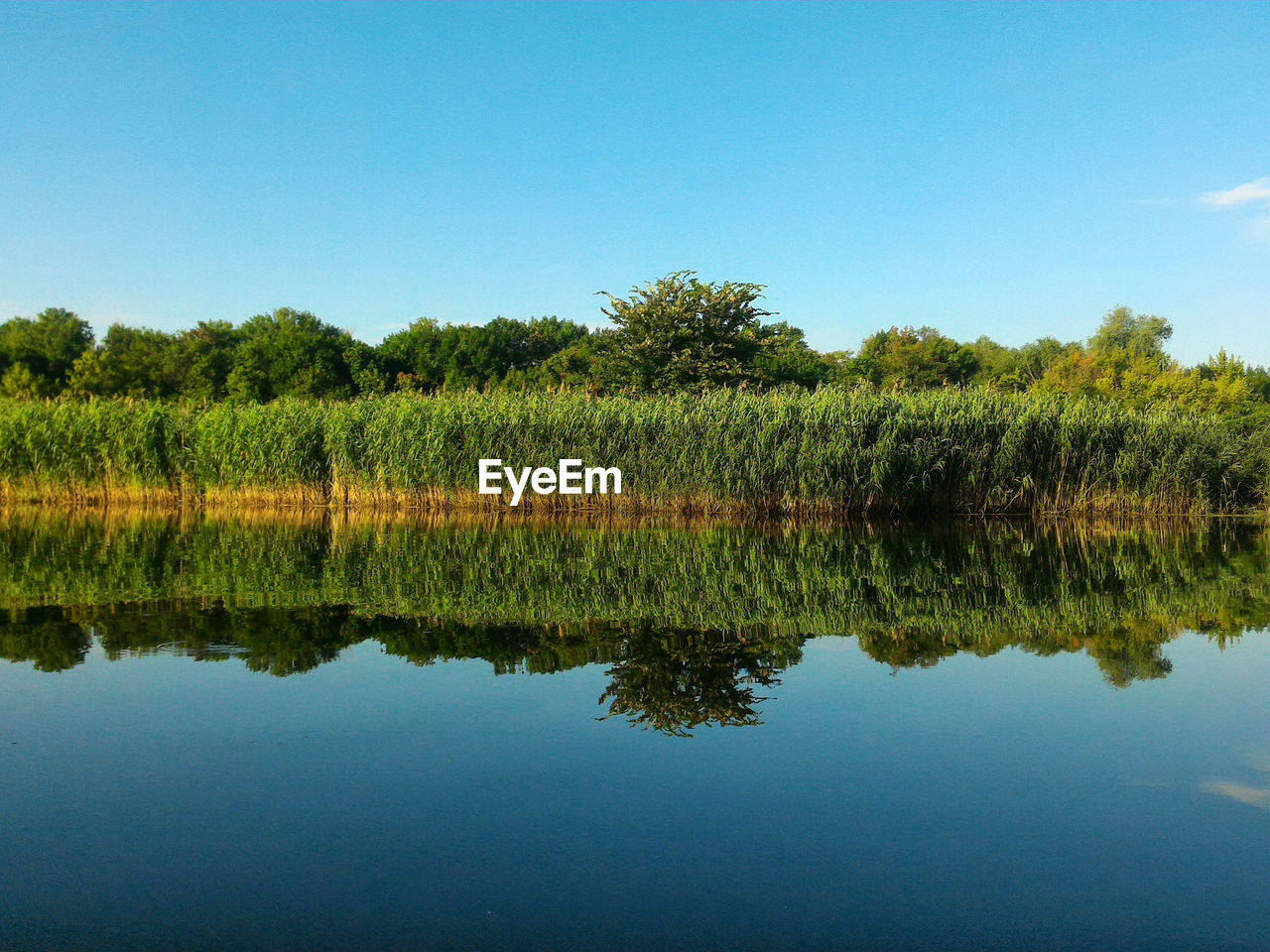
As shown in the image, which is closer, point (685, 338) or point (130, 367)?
point (685, 338)

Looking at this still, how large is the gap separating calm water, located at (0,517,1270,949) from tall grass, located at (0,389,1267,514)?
7757mm

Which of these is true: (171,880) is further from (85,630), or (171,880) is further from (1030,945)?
(85,630)

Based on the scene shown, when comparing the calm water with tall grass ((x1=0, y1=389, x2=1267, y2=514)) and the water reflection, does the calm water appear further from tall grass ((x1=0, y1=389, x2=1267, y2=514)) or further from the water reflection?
tall grass ((x1=0, y1=389, x2=1267, y2=514))

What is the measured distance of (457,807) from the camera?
3.33 metres

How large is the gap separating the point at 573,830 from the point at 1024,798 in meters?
1.57

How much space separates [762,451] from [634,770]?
1214 centimetres

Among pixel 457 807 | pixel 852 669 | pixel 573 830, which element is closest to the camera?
pixel 573 830

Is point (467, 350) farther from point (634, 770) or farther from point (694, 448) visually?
point (634, 770)

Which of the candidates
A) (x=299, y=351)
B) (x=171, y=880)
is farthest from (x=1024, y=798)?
(x=299, y=351)

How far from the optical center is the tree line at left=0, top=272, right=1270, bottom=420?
32219 mm

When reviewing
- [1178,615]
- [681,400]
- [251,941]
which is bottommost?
[251,941]

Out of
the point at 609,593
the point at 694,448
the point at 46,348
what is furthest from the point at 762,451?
the point at 46,348

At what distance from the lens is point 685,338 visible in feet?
105

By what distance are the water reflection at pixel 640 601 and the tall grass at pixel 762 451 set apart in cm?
277
